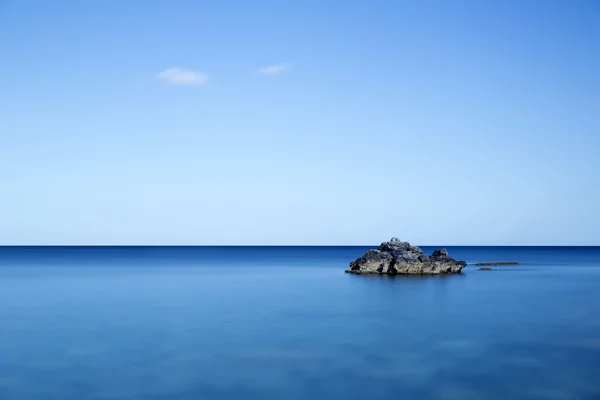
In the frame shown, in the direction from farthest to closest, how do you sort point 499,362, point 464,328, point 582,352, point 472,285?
point 472,285, point 464,328, point 582,352, point 499,362

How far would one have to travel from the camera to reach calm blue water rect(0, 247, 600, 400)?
54.9ft

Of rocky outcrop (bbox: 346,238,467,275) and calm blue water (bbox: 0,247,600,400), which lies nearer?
calm blue water (bbox: 0,247,600,400)

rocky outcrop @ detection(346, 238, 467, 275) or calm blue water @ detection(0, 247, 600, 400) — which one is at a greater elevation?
rocky outcrop @ detection(346, 238, 467, 275)

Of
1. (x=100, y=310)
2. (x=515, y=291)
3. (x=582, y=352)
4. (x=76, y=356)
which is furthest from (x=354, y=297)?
(x=76, y=356)

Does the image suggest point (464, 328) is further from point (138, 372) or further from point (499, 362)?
point (138, 372)

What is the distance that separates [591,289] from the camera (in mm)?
48219

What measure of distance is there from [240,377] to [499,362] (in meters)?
8.75

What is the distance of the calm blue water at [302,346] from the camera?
54.9 ft

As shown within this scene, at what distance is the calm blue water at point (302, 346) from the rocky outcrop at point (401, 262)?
59.1 ft

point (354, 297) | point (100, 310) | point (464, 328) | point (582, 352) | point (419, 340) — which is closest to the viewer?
point (582, 352)

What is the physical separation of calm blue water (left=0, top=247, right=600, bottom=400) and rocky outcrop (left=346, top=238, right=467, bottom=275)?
18.0 m

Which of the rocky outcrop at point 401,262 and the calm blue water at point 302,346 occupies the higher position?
the rocky outcrop at point 401,262

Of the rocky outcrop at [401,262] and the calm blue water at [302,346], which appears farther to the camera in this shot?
the rocky outcrop at [401,262]

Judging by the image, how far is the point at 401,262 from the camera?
6088 cm
